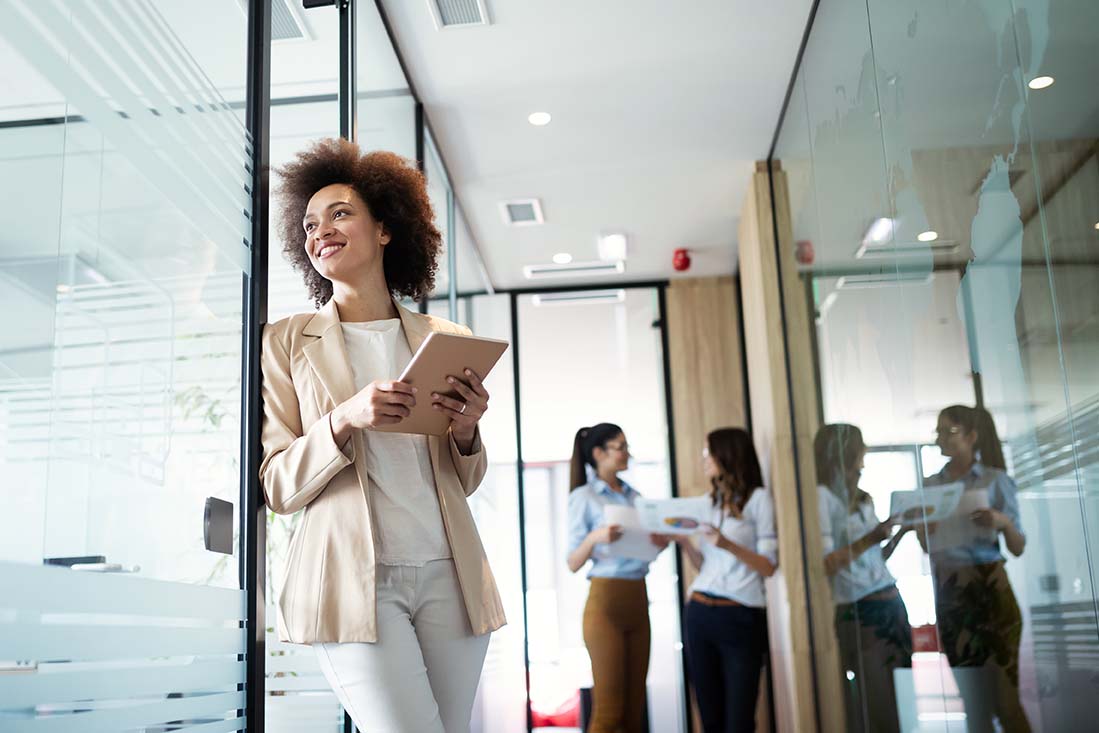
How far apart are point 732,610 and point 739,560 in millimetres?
205

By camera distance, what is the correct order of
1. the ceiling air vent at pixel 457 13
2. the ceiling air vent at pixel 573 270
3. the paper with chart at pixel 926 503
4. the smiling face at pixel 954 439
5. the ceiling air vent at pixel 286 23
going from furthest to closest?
the ceiling air vent at pixel 573 270
the ceiling air vent at pixel 457 13
the ceiling air vent at pixel 286 23
the paper with chart at pixel 926 503
the smiling face at pixel 954 439

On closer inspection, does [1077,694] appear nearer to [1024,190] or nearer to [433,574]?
[1024,190]

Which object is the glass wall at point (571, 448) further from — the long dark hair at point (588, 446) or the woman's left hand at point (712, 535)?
the woman's left hand at point (712, 535)

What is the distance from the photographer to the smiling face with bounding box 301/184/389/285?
1.99 meters

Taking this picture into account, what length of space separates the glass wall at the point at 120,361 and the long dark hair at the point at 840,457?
188 cm

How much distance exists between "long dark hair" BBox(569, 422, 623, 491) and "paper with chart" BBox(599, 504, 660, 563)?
464mm

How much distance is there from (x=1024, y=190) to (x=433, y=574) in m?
1.18

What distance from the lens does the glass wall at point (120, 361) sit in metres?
1.27

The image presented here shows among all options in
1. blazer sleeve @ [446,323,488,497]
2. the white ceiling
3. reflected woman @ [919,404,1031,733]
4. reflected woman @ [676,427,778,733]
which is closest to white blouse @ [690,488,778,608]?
reflected woman @ [676,427,778,733]

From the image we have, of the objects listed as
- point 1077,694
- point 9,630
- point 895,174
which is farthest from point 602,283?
point 9,630

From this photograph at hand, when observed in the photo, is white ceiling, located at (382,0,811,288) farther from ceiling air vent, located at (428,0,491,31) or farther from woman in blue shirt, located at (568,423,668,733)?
woman in blue shirt, located at (568,423,668,733)

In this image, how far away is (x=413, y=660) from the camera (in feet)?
5.68

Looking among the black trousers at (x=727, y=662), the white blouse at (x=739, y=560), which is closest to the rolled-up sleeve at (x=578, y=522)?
the white blouse at (x=739, y=560)

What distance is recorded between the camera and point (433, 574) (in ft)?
5.94
